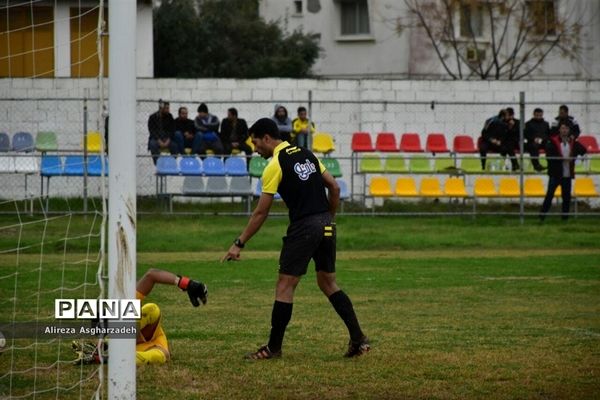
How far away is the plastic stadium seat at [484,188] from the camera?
89.5ft

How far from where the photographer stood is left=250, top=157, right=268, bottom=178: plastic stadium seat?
26300mm

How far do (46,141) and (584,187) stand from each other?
11734mm

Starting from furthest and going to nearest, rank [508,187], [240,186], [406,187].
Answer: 1. [508,187]
2. [406,187]
3. [240,186]

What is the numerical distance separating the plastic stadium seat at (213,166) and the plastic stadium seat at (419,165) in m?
4.27

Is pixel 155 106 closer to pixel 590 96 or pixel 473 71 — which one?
pixel 590 96

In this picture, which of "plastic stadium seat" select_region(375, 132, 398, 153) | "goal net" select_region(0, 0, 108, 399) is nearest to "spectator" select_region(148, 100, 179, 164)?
"goal net" select_region(0, 0, 108, 399)

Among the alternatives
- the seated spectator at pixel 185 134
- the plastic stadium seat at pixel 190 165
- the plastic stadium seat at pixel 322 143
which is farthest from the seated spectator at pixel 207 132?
the plastic stadium seat at pixel 322 143

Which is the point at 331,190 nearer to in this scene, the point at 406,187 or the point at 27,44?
the point at 406,187

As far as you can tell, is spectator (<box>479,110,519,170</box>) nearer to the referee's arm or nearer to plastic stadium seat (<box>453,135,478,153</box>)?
plastic stadium seat (<box>453,135,478,153</box>)

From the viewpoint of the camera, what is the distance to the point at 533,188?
2778 cm

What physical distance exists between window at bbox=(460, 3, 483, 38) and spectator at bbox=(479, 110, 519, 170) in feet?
51.6

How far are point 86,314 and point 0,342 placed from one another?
30.5 inches

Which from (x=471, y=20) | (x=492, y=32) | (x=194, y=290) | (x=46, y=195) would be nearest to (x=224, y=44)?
(x=471, y=20)

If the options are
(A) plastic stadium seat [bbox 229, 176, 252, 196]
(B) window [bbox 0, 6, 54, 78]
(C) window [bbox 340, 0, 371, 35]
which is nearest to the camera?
(B) window [bbox 0, 6, 54, 78]
